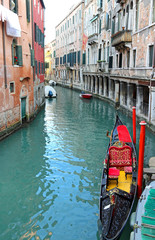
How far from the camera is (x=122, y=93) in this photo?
22.1m

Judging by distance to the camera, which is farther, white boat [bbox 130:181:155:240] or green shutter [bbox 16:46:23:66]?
green shutter [bbox 16:46:23:66]

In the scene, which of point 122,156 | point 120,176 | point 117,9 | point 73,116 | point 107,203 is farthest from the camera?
point 117,9

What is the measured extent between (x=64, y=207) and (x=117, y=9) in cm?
1951

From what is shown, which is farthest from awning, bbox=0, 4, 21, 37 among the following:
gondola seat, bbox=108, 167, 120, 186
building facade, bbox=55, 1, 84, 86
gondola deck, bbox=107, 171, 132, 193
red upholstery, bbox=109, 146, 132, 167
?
building facade, bbox=55, 1, 84, 86

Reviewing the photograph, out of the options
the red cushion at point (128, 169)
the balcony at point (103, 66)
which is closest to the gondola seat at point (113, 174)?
the red cushion at point (128, 169)

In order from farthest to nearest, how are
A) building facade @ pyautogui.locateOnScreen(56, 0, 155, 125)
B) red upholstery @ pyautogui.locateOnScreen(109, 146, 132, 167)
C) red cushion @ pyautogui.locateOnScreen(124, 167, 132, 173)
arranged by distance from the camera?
building facade @ pyautogui.locateOnScreen(56, 0, 155, 125) < red upholstery @ pyautogui.locateOnScreen(109, 146, 132, 167) < red cushion @ pyautogui.locateOnScreen(124, 167, 132, 173)

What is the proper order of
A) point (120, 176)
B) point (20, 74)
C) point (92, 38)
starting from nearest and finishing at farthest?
A: 1. point (120, 176)
2. point (20, 74)
3. point (92, 38)

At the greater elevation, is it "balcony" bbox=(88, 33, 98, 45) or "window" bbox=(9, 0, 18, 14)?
"balcony" bbox=(88, 33, 98, 45)

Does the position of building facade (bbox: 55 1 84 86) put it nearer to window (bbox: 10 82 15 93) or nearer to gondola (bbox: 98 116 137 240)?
window (bbox: 10 82 15 93)

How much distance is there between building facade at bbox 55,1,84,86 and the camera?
41.2 metres

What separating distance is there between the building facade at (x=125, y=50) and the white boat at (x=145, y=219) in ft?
28.7

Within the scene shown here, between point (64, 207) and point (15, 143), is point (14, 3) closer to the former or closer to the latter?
point (15, 143)

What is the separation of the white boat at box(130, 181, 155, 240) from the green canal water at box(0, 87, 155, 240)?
81 centimetres

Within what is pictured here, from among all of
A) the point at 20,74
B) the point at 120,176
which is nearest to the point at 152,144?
the point at 120,176
